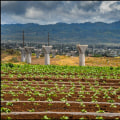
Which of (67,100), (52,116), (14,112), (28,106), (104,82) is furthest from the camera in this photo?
(104,82)

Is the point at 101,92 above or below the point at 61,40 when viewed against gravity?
below

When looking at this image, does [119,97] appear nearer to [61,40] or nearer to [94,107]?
[94,107]

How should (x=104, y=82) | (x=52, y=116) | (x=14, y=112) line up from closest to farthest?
(x=52, y=116) < (x=14, y=112) < (x=104, y=82)

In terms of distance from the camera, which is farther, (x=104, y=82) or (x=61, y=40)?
(x=61, y=40)

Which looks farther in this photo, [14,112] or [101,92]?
[101,92]

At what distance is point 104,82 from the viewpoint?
45.5 ft

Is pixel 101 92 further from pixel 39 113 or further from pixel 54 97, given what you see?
pixel 39 113

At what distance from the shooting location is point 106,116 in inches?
275

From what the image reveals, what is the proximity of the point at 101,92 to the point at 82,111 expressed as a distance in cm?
371

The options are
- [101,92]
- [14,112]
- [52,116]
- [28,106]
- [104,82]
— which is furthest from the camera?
[104,82]

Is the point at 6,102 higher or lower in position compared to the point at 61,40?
lower

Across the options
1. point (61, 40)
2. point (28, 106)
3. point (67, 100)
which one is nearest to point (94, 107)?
point (67, 100)

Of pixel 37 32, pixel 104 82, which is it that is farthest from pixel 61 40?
pixel 104 82

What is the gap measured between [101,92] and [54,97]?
2.93 meters
